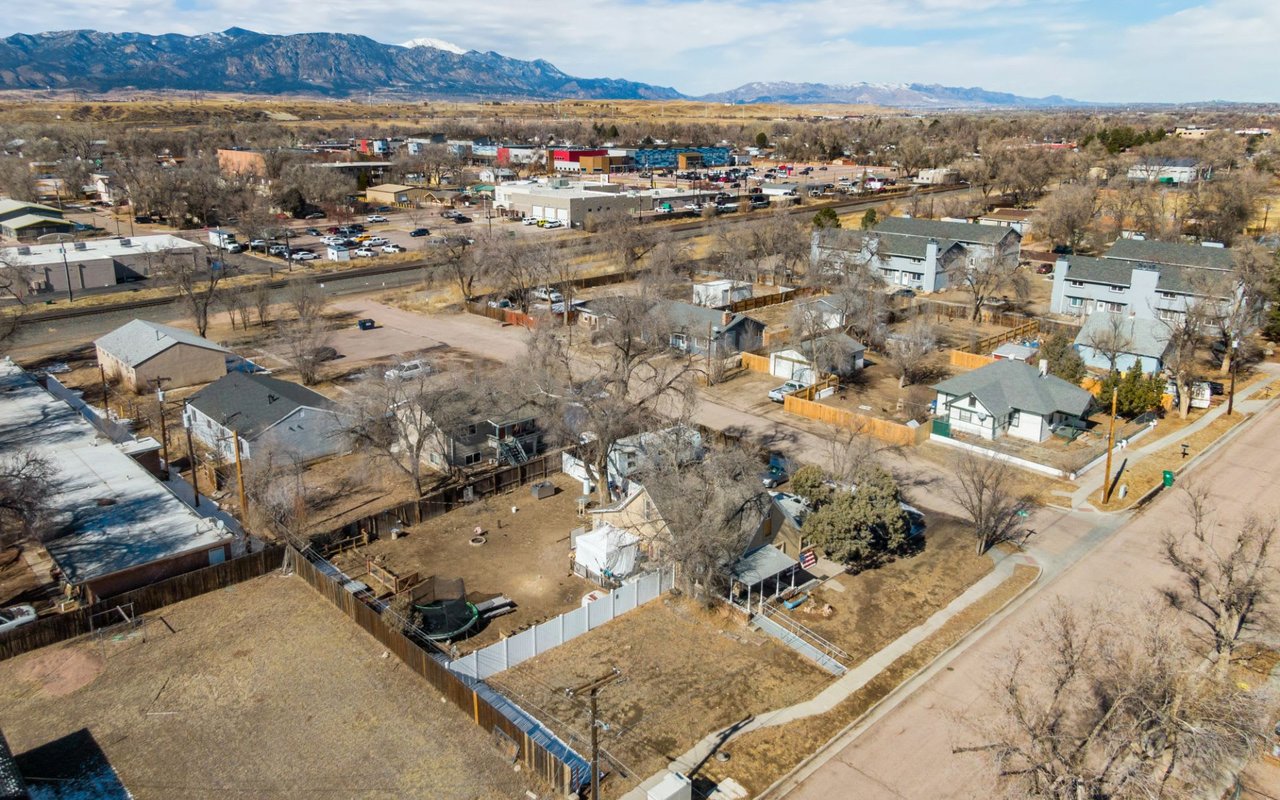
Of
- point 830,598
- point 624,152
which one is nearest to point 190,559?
point 830,598

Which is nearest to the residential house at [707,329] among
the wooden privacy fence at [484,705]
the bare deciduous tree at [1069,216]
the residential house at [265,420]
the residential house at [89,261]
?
the residential house at [265,420]

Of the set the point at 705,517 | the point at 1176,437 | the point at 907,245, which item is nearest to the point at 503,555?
the point at 705,517

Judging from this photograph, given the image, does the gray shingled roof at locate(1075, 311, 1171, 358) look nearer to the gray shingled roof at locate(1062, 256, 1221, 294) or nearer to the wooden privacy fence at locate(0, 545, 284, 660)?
the gray shingled roof at locate(1062, 256, 1221, 294)

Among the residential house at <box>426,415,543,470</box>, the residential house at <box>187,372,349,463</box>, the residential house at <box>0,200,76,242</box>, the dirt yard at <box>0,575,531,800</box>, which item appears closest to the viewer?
the dirt yard at <box>0,575,531,800</box>

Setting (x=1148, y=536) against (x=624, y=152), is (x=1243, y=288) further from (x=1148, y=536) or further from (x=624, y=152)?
(x=624, y=152)

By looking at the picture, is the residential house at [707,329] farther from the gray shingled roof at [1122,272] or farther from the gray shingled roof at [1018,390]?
the gray shingled roof at [1122,272]

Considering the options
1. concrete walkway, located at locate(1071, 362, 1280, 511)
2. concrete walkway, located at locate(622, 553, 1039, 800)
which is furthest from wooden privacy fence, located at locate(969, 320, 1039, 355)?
concrete walkway, located at locate(622, 553, 1039, 800)

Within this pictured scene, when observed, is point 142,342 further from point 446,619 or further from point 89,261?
point 446,619
